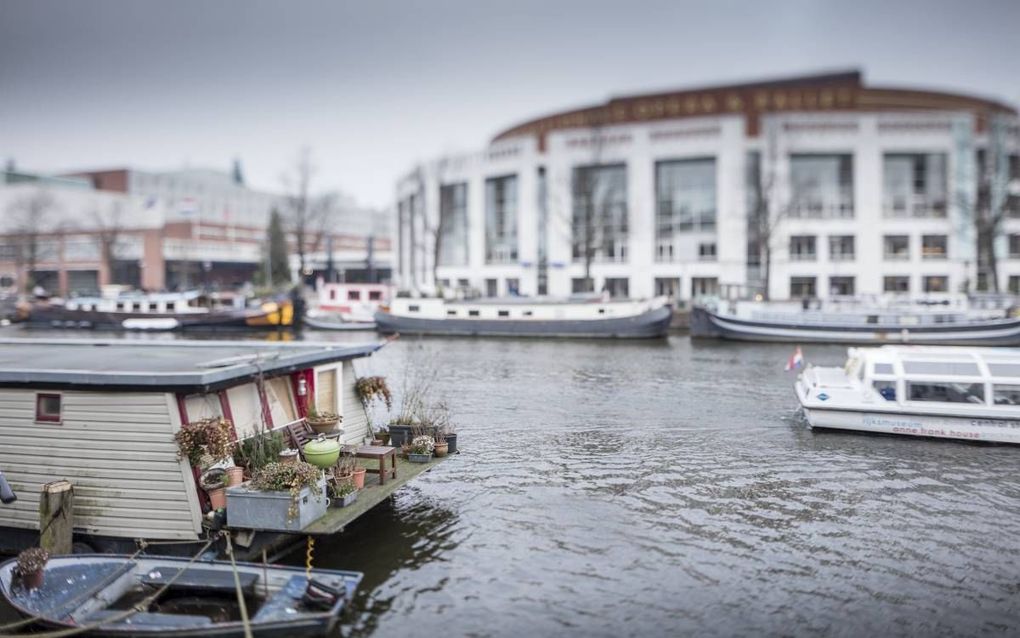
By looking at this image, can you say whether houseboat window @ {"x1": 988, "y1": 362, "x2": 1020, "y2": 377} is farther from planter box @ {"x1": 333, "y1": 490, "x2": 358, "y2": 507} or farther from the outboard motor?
the outboard motor

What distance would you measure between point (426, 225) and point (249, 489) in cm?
6311

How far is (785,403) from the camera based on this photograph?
78.0 ft

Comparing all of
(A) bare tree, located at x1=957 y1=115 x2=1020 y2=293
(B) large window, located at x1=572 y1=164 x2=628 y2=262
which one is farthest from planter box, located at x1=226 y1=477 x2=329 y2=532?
(A) bare tree, located at x1=957 y1=115 x2=1020 y2=293

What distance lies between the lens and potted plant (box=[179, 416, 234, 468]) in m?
10.6

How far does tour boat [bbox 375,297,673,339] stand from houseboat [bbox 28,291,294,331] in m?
9.07

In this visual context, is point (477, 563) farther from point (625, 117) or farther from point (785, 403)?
point (625, 117)

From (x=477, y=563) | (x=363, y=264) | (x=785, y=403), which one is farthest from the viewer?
(x=363, y=264)

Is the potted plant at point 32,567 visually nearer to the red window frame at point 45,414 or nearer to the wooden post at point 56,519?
the wooden post at point 56,519

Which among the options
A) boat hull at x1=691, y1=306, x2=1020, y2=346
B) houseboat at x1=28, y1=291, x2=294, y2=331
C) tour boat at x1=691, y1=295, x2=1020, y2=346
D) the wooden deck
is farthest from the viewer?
houseboat at x1=28, y1=291, x2=294, y2=331

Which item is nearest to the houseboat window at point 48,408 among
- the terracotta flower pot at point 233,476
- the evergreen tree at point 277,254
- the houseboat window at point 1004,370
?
the terracotta flower pot at point 233,476

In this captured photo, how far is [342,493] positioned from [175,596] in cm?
249

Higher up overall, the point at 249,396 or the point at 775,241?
the point at 775,241

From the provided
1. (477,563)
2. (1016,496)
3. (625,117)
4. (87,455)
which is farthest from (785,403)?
(625,117)

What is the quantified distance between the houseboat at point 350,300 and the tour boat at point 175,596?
4893 centimetres
